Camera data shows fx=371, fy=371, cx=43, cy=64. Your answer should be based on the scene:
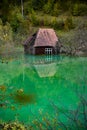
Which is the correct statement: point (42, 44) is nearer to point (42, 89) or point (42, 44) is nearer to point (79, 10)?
point (79, 10)

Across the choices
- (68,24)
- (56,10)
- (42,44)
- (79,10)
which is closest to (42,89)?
(42,44)

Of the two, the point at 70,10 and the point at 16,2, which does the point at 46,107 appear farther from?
the point at 16,2

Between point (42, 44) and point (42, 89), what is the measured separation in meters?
23.9

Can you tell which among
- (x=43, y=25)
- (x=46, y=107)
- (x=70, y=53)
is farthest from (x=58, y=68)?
(x=43, y=25)

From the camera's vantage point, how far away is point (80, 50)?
123 feet

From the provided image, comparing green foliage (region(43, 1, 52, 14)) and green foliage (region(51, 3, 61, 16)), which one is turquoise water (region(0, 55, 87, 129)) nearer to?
green foliage (region(51, 3, 61, 16))

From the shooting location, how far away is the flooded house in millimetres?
41344

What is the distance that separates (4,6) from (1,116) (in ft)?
153

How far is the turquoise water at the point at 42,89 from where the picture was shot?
33.8ft

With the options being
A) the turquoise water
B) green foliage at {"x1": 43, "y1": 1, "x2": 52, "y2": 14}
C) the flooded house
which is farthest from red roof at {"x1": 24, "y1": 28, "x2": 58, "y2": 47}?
green foliage at {"x1": 43, "y1": 1, "x2": 52, "y2": 14}

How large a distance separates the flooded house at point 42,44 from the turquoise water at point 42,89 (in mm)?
10405

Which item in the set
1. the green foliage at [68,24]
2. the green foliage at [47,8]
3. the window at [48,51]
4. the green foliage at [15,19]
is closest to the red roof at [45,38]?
the window at [48,51]

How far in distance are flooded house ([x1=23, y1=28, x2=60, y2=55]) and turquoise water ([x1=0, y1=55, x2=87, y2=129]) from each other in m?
10.4

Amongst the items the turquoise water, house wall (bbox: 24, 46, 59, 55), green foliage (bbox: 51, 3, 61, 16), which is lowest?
house wall (bbox: 24, 46, 59, 55)
